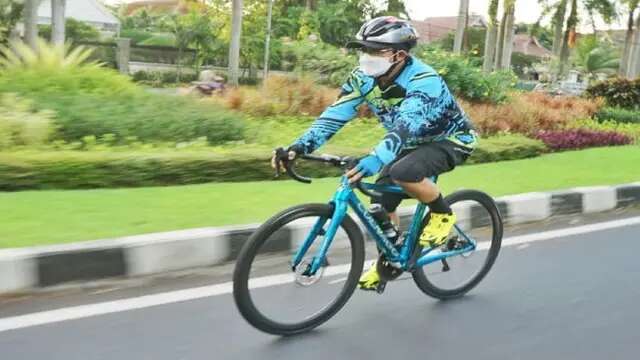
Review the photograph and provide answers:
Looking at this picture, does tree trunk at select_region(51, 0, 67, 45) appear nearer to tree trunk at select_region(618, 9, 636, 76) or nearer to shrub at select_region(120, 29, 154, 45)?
shrub at select_region(120, 29, 154, 45)

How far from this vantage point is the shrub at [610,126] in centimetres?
1356

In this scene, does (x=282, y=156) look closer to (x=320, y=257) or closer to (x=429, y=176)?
(x=320, y=257)

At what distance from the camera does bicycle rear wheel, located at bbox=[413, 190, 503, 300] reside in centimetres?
418

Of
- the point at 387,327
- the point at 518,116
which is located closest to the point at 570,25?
the point at 518,116

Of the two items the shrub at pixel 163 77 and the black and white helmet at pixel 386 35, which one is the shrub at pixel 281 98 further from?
the shrub at pixel 163 77

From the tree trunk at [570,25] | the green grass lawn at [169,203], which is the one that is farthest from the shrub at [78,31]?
the green grass lawn at [169,203]

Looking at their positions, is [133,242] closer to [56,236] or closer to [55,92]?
[56,236]

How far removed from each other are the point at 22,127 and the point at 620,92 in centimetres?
1492

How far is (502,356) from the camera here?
3.45m

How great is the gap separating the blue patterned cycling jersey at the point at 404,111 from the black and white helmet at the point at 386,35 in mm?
117

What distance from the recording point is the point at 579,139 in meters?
11.6

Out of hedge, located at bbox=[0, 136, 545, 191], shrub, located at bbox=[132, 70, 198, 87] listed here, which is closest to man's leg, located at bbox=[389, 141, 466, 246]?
hedge, located at bbox=[0, 136, 545, 191]

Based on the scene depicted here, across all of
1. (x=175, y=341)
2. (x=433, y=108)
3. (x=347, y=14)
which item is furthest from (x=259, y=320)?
(x=347, y=14)

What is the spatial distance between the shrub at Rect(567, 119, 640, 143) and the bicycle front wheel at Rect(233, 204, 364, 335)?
421 inches
